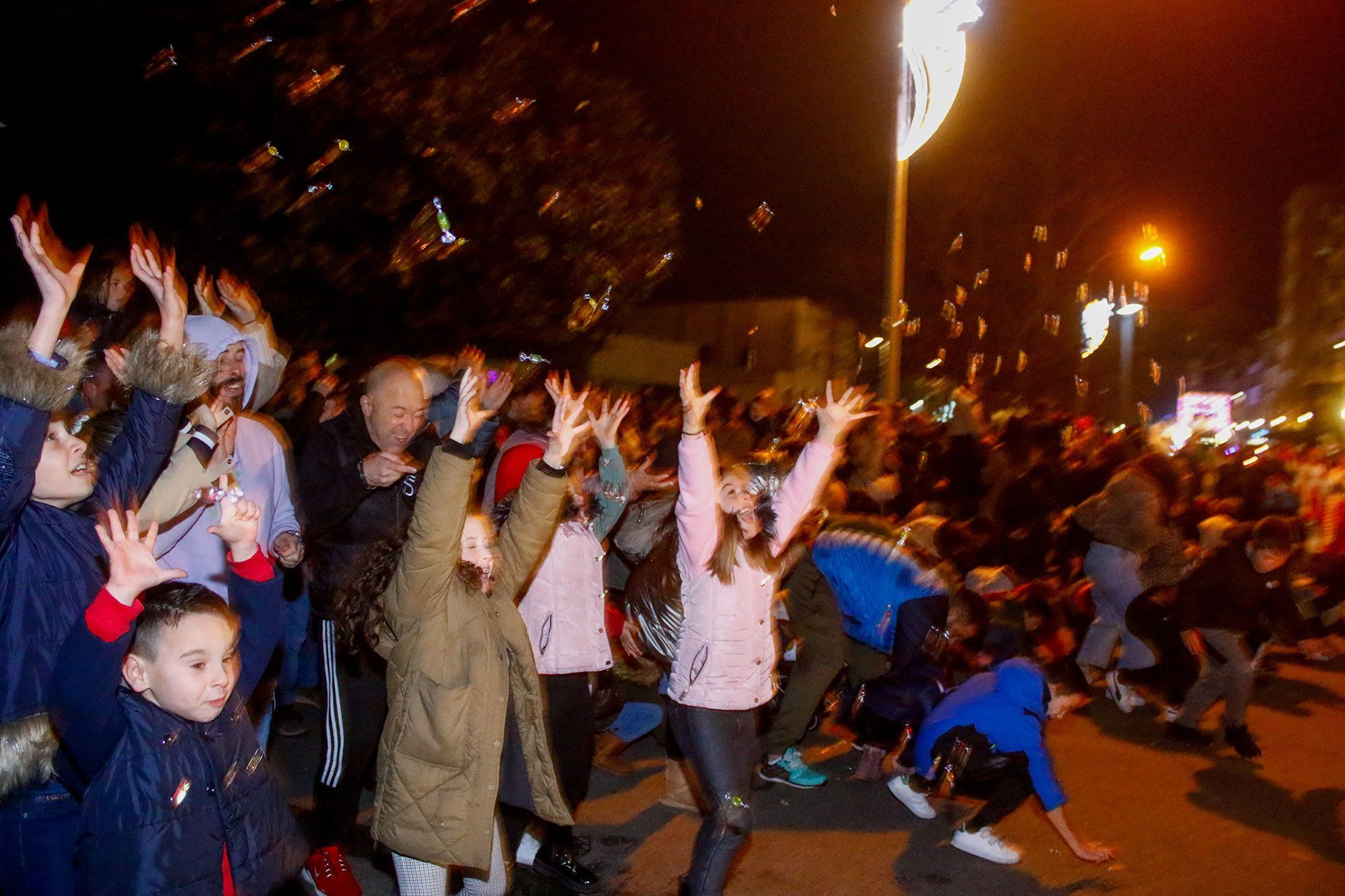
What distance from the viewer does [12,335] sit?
2742 mm

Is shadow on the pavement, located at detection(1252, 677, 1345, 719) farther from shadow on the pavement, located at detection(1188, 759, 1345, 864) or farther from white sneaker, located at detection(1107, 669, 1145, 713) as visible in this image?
shadow on the pavement, located at detection(1188, 759, 1345, 864)

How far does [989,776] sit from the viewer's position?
209 inches

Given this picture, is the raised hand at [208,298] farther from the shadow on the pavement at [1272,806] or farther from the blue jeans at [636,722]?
the shadow on the pavement at [1272,806]

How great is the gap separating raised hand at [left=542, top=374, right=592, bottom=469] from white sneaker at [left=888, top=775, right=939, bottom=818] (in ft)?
10.2

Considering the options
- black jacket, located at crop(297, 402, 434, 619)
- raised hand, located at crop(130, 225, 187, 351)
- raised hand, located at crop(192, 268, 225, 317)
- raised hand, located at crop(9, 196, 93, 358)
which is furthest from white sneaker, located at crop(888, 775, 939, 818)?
raised hand, located at crop(9, 196, 93, 358)

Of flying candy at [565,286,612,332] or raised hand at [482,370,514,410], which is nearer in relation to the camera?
raised hand at [482,370,514,410]

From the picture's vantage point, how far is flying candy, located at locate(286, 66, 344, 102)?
9.77 metres

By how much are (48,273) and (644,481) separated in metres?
3.07

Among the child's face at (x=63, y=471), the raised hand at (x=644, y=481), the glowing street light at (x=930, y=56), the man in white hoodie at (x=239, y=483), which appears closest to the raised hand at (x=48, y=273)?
the child's face at (x=63, y=471)

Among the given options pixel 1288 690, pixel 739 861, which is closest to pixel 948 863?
pixel 739 861

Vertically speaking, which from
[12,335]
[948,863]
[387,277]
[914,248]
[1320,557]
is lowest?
[948,863]

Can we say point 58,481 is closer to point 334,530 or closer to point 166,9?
point 334,530

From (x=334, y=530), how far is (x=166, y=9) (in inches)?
262

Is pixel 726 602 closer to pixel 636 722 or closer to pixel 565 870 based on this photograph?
pixel 565 870
